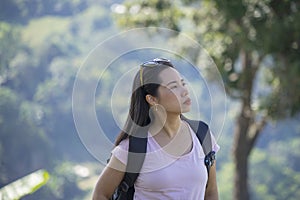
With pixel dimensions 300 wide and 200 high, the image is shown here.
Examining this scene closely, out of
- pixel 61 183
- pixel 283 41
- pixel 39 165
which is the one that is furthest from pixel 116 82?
pixel 39 165

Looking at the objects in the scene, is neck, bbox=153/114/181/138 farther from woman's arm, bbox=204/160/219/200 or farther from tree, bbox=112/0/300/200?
tree, bbox=112/0/300/200

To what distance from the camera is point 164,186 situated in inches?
114

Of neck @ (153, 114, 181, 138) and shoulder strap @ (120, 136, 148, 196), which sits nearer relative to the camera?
shoulder strap @ (120, 136, 148, 196)

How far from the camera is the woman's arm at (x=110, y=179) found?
9.48ft

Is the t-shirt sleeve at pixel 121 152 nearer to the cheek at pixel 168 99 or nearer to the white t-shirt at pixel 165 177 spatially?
the white t-shirt at pixel 165 177

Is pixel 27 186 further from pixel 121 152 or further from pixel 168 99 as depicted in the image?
pixel 168 99

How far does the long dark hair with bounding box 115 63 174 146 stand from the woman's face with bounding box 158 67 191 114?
0.07 ft

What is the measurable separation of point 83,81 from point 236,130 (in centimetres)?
1422

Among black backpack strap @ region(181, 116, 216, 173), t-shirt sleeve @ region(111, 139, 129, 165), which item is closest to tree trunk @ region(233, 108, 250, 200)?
black backpack strap @ region(181, 116, 216, 173)

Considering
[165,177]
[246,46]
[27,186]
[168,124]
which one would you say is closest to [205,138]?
[168,124]

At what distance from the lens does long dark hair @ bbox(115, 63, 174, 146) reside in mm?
2980

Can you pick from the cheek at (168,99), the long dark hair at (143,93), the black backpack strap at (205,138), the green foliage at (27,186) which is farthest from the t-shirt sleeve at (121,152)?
the green foliage at (27,186)

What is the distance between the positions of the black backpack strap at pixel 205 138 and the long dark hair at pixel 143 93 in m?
0.21

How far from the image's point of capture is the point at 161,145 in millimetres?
2971
